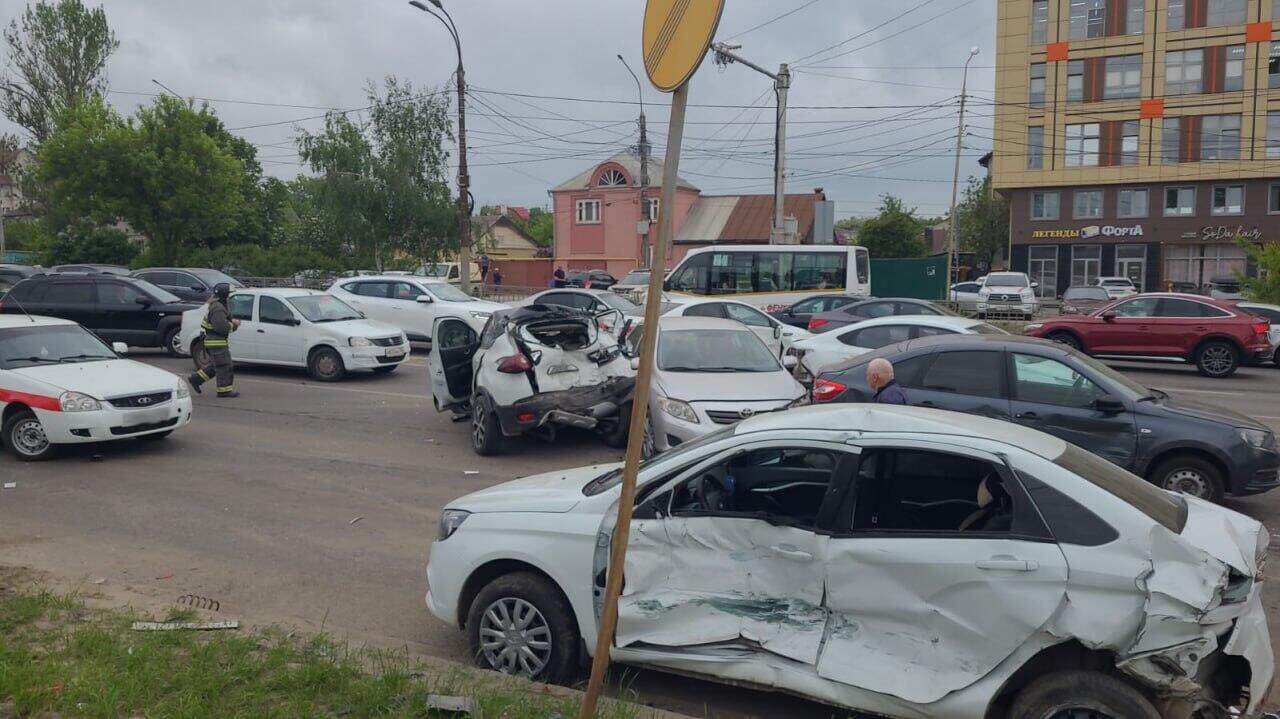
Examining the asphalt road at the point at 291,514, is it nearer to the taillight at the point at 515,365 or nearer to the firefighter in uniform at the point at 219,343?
the firefighter in uniform at the point at 219,343

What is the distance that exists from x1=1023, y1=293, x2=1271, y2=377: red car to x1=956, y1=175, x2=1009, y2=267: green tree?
4593cm

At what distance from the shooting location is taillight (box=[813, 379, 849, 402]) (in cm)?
1002

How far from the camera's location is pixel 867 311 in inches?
784

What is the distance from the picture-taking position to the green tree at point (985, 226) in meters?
64.8

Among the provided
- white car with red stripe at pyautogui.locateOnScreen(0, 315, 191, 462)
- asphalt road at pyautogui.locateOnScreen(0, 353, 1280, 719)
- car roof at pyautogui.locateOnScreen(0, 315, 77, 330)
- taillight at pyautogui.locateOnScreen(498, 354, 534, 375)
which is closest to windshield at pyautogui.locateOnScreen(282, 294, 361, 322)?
asphalt road at pyautogui.locateOnScreen(0, 353, 1280, 719)

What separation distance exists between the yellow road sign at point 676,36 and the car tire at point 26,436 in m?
9.71

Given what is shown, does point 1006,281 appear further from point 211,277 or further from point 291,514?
point 291,514

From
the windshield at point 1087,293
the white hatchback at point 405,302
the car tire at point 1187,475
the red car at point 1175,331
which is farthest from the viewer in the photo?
the windshield at point 1087,293

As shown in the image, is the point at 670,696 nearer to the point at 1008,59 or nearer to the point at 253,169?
the point at 1008,59

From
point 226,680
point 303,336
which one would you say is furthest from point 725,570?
point 303,336

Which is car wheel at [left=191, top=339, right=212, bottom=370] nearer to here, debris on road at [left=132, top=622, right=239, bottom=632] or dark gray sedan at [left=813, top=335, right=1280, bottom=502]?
debris on road at [left=132, top=622, right=239, bottom=632]

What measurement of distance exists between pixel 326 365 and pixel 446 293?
542 cm

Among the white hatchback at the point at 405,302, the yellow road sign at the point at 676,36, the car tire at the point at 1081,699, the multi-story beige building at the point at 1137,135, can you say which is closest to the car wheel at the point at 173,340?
the white hatchback at the point at 405,302

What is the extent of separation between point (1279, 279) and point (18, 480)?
27.8 metres
